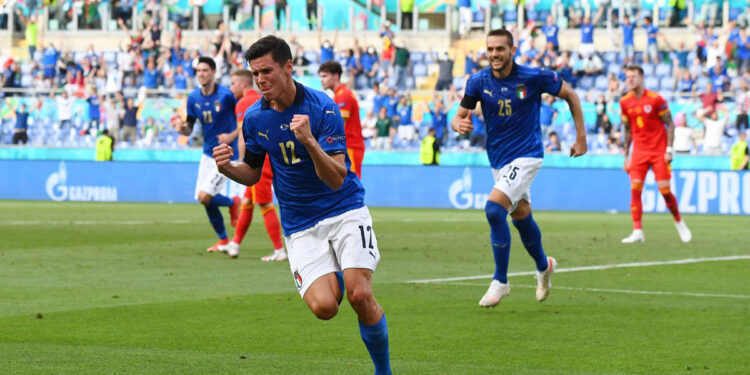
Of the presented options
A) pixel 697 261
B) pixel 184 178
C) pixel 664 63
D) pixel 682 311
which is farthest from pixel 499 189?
pixel 664 63

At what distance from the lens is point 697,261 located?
14.8m

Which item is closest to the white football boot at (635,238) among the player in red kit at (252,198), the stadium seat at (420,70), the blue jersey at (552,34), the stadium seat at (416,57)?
the player in red kit at (252,198)

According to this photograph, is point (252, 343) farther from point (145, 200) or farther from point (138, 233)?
point (145, 200)

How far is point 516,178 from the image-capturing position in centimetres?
1057

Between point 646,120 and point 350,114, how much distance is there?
207 inches

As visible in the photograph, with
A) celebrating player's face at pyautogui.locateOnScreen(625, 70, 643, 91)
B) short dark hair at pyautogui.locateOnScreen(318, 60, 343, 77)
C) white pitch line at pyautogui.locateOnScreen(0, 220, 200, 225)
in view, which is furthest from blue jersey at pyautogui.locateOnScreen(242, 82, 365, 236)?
white pitch line at pyautogui.locateOnScreen(0, 220, 200, 225)

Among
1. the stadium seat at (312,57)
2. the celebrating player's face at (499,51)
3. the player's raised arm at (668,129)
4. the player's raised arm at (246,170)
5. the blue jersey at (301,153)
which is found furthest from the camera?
the stadium seat at (312,57)

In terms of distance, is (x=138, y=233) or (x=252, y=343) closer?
(x=252, y=343)

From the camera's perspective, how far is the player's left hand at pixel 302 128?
6.02 m

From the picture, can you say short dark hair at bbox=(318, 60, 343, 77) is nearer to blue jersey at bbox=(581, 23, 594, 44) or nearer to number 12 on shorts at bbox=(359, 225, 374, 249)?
number 12 on shorts at bbox=(359, 225, 374, 249)

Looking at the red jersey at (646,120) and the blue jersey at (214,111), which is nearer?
the blue jersey at (214,111)

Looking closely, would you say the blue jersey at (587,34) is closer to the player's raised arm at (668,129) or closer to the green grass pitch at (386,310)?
the player's raised arm at (668,129)

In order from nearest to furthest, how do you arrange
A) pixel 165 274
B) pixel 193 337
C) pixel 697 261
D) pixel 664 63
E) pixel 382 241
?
1. pixel 193 337
2. pixel 165 274
3. pixel 697 261
4. pixel 382 241
5. pixel 664 63

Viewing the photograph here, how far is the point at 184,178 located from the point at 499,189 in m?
21.3
